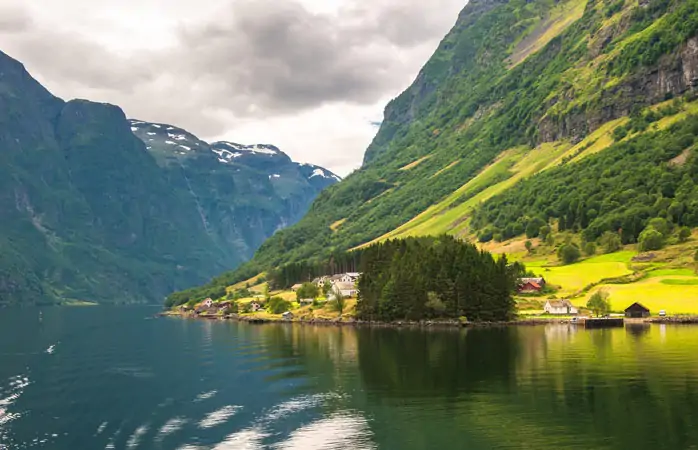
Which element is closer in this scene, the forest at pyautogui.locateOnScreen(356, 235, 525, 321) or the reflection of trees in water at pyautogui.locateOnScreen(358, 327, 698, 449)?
the reflection of trees in water at pyautogui.locateOnScreen(358, 327, 698, 449)

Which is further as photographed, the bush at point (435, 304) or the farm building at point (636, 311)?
the bush at point (435, 304)

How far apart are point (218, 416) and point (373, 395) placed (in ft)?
63.6

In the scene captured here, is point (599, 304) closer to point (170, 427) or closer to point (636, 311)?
point (636, 311)

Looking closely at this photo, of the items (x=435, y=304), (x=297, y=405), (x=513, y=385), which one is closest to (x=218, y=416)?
(x=297, y=405)

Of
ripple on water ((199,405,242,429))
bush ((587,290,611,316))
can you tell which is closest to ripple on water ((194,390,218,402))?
ripple on water ((199,405,242,429))

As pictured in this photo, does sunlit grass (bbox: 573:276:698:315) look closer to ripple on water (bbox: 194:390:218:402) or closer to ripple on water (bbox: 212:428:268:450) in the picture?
ripple on water (bbox: 194:390:218:402)

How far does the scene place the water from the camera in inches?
2584

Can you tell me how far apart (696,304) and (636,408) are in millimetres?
114048

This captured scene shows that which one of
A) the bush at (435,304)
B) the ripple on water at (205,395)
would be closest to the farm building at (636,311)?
the bush at (435,304)

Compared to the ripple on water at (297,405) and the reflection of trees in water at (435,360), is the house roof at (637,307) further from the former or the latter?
the ripple on water at (297,405)

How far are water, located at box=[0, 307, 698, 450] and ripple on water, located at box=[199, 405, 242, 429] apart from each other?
0.26m

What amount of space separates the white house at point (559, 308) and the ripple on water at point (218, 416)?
127107 millimetres

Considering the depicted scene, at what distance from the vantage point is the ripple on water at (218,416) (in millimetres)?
74394

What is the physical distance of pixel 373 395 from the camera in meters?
85.9
